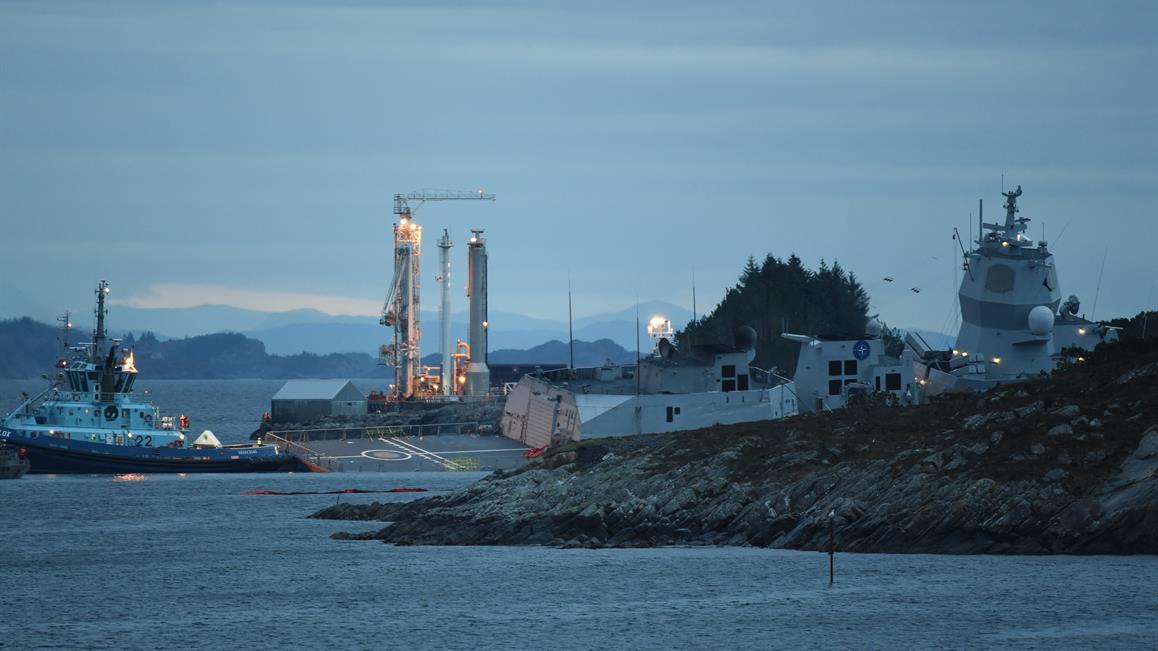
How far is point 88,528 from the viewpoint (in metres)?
74.6

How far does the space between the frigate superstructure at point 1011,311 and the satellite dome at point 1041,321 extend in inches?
49.4

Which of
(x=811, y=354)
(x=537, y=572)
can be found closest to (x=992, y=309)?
(x=811, y=354)

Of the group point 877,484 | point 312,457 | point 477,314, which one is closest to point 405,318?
point 477,314

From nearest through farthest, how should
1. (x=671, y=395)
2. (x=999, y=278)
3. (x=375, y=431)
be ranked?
(x=999, y=278) < (x=671, y=395) < (x=375, y=431)

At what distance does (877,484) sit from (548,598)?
519 inches

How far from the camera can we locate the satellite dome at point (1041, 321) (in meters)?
86.2

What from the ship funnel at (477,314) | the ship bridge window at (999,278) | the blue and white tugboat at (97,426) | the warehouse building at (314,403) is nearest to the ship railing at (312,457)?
the blue and white tugboat at (97,426)

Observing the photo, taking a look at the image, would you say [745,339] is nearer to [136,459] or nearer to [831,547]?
[136,459]

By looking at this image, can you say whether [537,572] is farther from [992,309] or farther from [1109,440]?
[992,309]

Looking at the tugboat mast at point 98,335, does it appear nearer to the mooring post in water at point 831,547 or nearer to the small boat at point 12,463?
the small boat at point 12,463

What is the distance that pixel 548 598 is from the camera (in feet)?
164

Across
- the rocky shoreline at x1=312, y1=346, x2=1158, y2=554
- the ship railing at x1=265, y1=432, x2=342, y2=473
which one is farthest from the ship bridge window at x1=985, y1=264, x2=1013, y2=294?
the ship railing at x1=265, y1=432, x2=342, y2=473

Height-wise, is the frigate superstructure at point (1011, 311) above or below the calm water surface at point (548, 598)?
above

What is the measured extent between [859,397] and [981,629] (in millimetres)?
→ 43853
